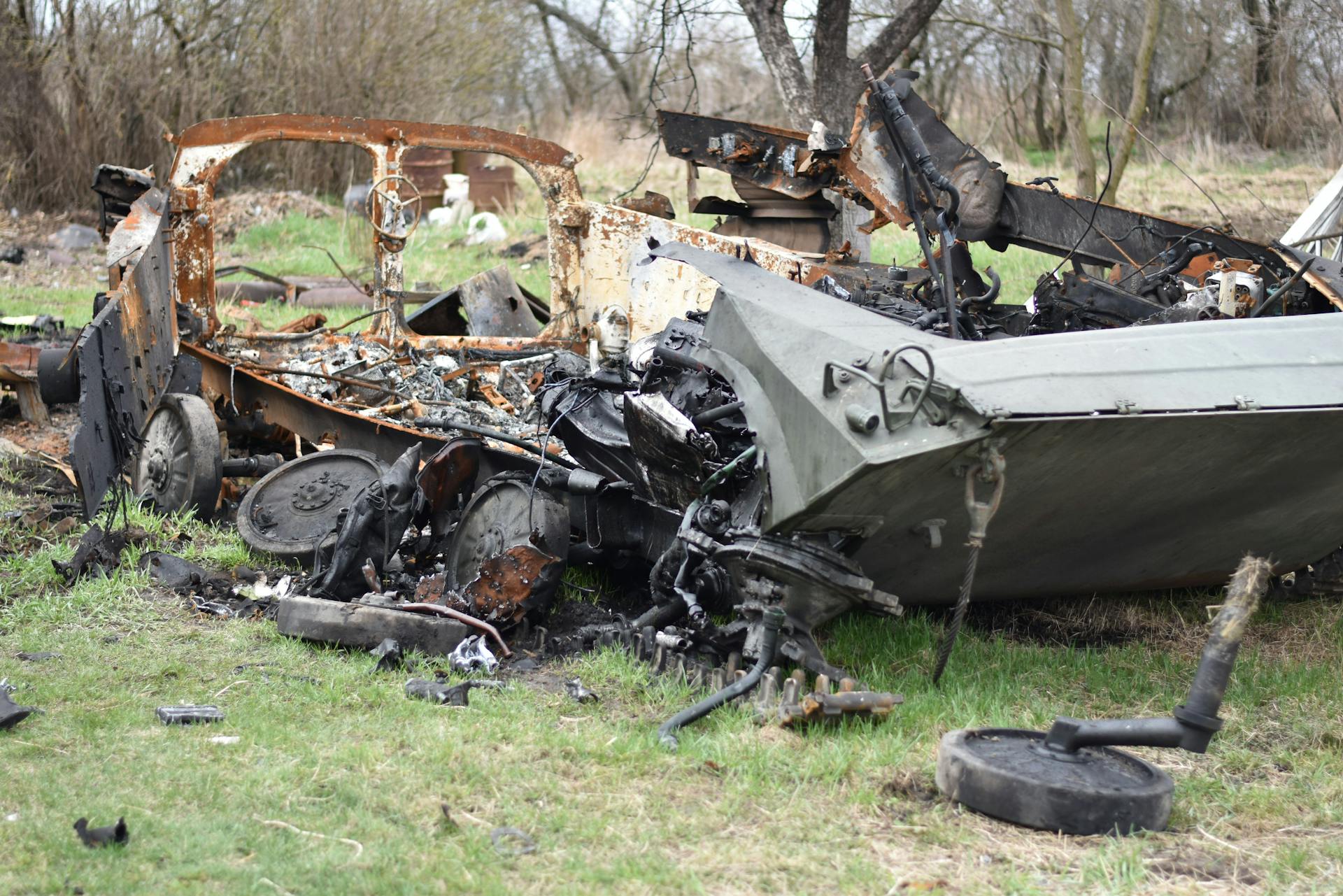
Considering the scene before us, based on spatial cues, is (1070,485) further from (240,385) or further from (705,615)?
(240,385)

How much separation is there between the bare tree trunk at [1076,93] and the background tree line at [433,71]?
90.2 inches

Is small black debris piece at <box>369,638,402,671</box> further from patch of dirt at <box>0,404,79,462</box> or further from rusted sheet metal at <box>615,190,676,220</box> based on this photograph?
patch of dirt at <box>0,404,79,462</box>

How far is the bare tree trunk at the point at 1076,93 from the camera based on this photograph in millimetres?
11602

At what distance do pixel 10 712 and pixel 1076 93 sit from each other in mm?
9938

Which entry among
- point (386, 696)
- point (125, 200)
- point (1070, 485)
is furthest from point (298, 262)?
point (1070, 485)

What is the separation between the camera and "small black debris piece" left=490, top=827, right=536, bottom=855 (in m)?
3.35

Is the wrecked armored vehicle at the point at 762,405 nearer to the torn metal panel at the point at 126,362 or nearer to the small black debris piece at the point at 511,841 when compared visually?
the torn metal panel at the point at 126,362

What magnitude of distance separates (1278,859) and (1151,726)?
42cm

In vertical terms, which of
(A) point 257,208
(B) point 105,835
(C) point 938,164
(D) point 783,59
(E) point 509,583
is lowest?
(B) point 105,835

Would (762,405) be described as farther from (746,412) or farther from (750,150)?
(750,150)

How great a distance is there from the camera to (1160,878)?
3299 millimetres

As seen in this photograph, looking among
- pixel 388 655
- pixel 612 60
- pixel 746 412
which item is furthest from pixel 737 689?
pixel 612 60

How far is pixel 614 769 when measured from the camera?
3.89 meters

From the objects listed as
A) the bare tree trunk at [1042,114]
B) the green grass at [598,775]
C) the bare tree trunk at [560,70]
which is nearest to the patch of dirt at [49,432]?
the green grass at [598,775]
